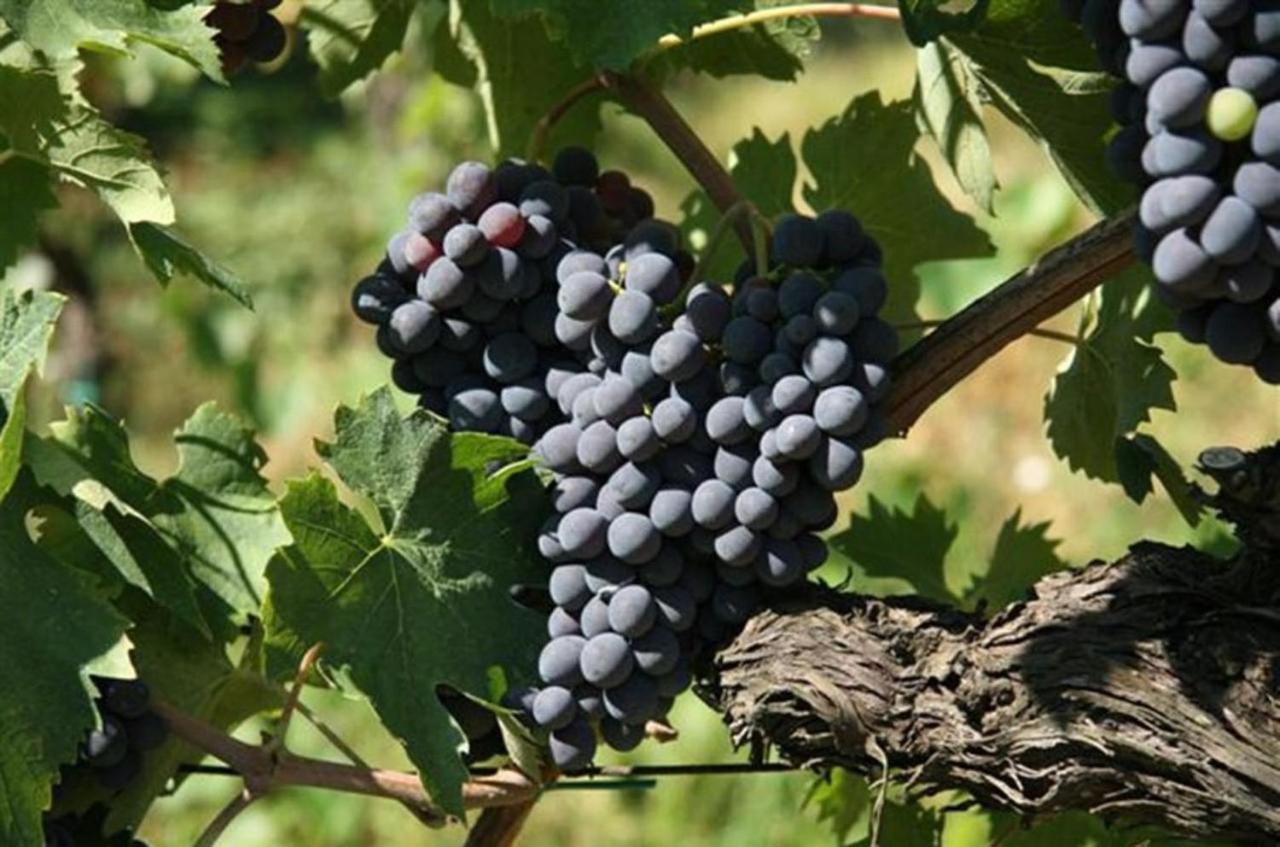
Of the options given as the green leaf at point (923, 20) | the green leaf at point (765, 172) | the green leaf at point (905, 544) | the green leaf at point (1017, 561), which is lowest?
the green leaf at point (1017, 561)

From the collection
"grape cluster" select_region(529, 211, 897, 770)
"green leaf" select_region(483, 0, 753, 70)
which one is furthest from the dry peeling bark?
"green leaf" select_region(483, 0, 753, 70)

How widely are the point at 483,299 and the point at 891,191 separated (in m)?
0.33

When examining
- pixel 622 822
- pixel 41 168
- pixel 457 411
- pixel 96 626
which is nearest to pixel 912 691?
pixel 457 411

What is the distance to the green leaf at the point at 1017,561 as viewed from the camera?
4.40 feet

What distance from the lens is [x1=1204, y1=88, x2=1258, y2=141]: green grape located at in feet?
2.46

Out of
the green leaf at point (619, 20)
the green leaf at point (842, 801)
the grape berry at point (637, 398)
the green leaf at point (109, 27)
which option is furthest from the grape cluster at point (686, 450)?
the green leaf at point (842, 801)

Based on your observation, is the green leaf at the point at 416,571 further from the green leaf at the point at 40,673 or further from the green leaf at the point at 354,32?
the green leaf at the point at 354,32

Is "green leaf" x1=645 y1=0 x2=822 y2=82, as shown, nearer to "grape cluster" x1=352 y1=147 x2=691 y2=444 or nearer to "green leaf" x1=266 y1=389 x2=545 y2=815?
"grape cluster" x1=352 y1=147 x2=691 y2=444

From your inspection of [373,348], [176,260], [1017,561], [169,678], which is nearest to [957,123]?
[1017,561]

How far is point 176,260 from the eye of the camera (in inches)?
41.9

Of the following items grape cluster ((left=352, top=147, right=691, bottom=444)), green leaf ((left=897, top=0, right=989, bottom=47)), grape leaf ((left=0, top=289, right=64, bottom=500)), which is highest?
grape leaf ((left=0, top=289, right=64, bottom=500))

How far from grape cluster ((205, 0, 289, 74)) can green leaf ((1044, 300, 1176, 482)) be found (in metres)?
0.49

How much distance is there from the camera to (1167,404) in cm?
106

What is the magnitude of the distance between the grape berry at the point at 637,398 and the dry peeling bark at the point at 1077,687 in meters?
0.05
